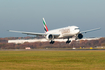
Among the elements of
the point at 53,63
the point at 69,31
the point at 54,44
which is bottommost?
the point at 53,63

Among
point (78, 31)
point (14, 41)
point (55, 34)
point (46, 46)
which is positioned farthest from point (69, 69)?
point (14, 41)

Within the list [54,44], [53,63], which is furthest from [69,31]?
[53,63]

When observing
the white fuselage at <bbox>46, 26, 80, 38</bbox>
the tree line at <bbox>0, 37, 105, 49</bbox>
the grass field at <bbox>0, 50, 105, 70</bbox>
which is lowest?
the grass field at <bbox>0, 50, 105, 70</bbox>

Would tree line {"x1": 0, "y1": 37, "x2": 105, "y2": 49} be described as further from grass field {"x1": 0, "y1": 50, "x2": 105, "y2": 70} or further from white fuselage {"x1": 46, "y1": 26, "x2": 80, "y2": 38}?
grass field {"x1": 0, "y1": 50, "x2": 105, "y2": 70}

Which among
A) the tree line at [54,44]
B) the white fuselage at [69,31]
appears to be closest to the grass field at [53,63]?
the white fuselage at [69,31]

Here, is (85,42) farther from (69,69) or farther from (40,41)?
(69,69)

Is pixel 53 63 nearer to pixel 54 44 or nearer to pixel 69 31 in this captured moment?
pixel 69 31

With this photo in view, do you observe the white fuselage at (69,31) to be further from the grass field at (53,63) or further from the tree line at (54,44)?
the grass field at (53,63)

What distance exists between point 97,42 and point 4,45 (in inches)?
1510

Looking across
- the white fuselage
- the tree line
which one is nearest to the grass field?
the white fuselage

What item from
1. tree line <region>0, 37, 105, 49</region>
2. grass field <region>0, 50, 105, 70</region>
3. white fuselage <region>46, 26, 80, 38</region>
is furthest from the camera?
tree line <region>0, 37, 105, 49</region>

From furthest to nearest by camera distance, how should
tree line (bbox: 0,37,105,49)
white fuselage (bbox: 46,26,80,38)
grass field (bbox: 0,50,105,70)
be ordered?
tree line (bbox: 0,37,105,49)
white fuselage (bbox: 46,26,80,38)
grass field (bbox: 0,50,105,70)

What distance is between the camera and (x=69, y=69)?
24.5 meters

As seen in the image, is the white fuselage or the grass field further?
the white fuselage
